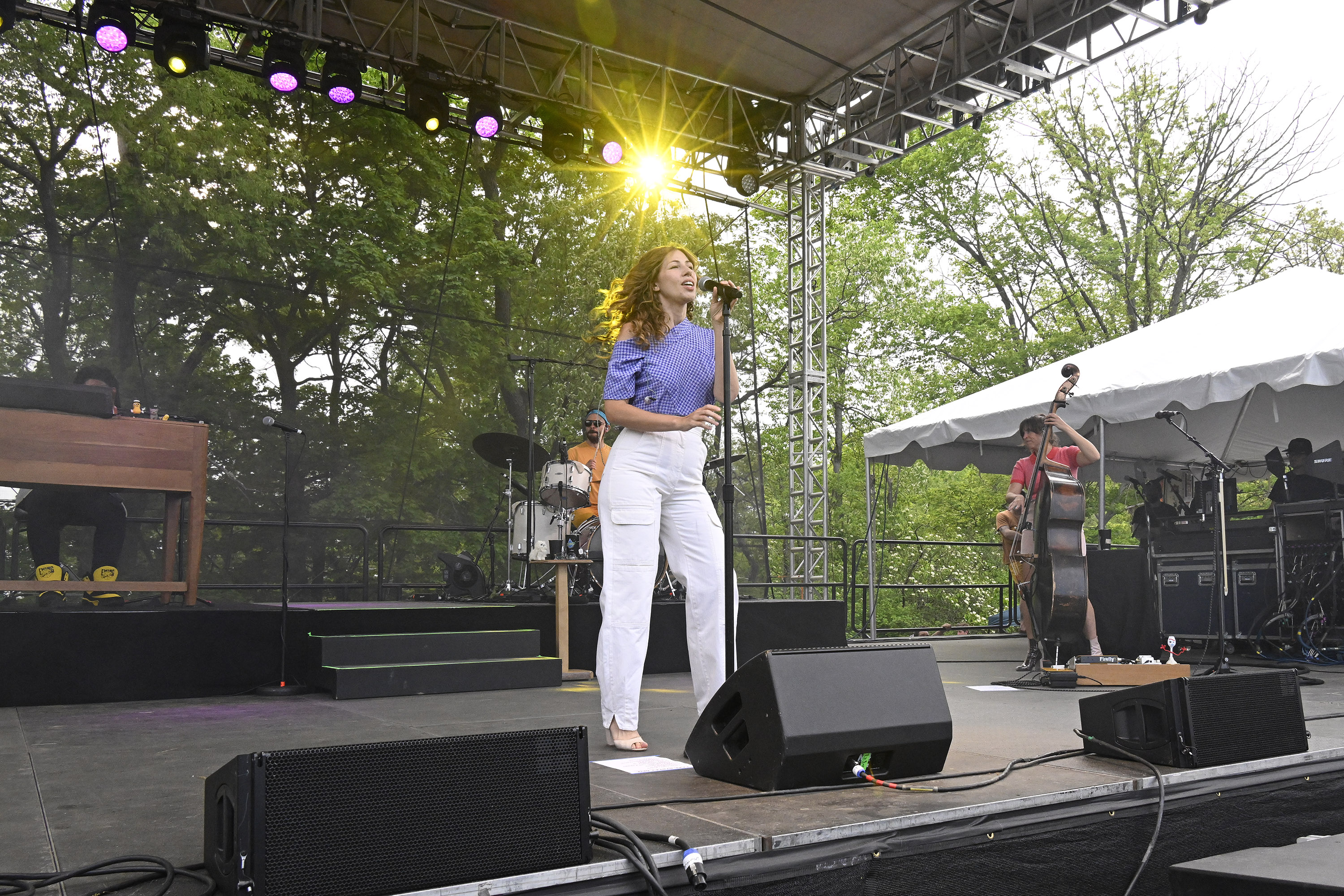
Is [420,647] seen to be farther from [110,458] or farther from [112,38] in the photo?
[112,38]

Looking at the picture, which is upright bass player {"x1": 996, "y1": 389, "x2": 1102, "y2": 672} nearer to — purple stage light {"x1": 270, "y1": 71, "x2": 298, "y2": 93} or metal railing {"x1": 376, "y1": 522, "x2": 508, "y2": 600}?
metal railing {"x1": 376, "y1": 522, "x2": 508, "y2": 600}

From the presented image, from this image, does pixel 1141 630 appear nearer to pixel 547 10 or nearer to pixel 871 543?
pixel 871 543

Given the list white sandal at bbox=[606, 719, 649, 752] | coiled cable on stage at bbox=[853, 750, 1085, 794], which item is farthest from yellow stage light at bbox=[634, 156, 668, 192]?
coiled cable on stage at bbox=[853, 750, 1085, 794]

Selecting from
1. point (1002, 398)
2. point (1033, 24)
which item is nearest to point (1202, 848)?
point (1002, 398)

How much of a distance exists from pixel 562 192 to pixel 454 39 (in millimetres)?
5510

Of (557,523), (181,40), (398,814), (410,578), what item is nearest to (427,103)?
(181,40)

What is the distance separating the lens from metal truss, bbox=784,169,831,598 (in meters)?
9.86

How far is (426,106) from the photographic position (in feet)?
26.5

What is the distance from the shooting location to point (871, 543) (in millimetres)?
8688

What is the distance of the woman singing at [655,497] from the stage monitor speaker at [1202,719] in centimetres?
121

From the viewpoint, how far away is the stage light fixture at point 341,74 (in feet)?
24.6

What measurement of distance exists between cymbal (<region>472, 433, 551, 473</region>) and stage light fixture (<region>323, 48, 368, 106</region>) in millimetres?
2911

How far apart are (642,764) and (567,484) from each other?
4896 millimetres

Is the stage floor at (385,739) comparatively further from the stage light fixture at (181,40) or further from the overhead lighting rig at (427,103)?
the overhead lighting rig at (427,103)
